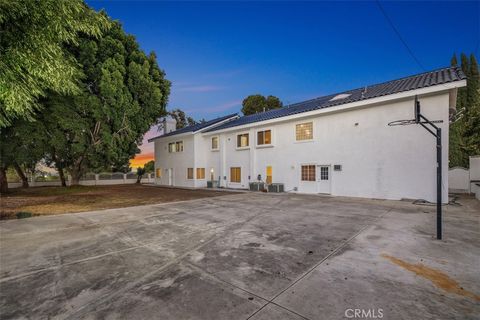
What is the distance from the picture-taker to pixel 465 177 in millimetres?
15055

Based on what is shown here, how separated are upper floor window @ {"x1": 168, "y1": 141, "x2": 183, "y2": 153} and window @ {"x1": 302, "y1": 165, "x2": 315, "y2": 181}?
15.4 metres

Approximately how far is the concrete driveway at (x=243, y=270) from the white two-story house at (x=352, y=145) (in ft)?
15.5

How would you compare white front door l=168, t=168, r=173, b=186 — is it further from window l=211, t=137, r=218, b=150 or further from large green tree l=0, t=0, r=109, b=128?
large green tree l=0, t=0, r=109, b=128

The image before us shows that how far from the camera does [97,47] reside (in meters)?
17.3

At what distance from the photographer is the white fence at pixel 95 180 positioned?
2556 cm

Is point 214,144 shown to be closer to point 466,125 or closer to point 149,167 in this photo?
point 149,167

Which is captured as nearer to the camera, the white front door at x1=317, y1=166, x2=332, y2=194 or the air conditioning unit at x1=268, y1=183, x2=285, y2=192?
the white front door at x1=317, y1=166, x2=332, y2=194

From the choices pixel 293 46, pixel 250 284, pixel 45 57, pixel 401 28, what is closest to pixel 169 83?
pixel 293 46

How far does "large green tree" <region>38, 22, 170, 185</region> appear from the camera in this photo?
55.6ft

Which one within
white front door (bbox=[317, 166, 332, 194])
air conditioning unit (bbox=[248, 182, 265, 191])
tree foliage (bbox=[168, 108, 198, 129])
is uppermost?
tree foliage (bbox=[168, 108, 198, 129])

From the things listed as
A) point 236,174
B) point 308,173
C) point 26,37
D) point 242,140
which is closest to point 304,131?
point 308,173

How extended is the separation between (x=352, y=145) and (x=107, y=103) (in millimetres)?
19509

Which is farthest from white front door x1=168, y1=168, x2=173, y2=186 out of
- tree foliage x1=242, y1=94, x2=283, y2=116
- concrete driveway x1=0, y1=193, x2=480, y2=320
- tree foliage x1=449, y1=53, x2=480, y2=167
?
tree foliage x1=449, y1=53, x2=480, y2=167

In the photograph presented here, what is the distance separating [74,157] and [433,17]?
30.0m
